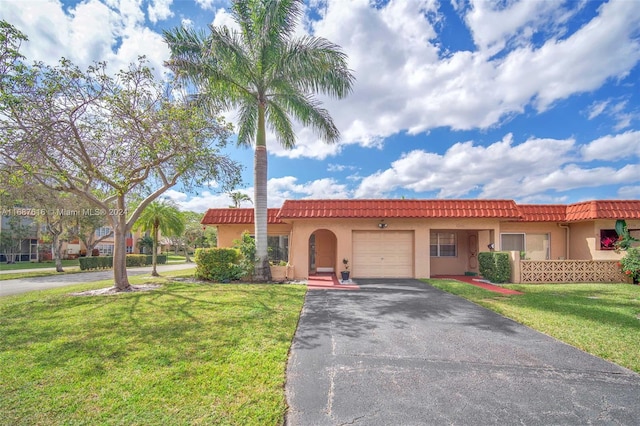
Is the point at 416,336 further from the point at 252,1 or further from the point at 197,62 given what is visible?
the point at 252,1

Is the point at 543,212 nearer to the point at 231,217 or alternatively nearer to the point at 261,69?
the point at 261,69

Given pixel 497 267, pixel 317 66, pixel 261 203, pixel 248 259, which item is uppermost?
pixel 317 66

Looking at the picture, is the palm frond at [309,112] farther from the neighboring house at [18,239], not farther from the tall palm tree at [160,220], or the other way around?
the neighboring house at [18,239]

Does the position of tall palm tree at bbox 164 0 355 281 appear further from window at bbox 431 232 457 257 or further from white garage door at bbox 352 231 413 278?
window at bbox 431 232 457 257

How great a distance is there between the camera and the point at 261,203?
12891mm

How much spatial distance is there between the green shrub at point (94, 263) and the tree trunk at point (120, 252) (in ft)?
56.0

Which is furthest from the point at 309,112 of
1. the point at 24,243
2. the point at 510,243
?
the point at 24,243

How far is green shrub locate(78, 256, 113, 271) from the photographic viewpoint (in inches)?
932

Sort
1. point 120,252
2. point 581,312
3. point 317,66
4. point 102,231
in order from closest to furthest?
point 581,312 → point 120,252 → point 317,66 → point 102,231

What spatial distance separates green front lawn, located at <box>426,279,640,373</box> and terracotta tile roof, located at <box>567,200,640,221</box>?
3.46 m

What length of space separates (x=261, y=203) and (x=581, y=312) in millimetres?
11272

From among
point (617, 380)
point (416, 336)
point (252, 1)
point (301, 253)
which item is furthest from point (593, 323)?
point (252, 1)

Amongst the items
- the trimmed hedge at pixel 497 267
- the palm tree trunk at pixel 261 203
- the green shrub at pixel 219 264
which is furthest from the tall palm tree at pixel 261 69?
the trimmed hedge at pixel 497 267

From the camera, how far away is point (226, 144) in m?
11.5
